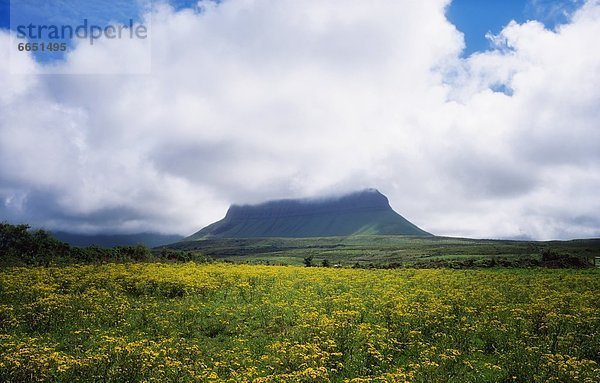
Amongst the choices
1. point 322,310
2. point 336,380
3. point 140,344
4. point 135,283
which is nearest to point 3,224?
point 135,283

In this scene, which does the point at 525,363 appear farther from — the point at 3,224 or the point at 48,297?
the point at 3,224

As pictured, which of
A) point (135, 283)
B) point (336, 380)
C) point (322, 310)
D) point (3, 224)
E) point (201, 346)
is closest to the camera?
point (336, 380)

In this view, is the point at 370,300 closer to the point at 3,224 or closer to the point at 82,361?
the point at 82,361

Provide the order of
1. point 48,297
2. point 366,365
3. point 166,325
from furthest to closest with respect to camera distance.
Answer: point 48,297 < point 166,325 < point 366,365

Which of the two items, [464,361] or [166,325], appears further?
[166,325]

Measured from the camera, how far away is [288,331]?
63.1 feet

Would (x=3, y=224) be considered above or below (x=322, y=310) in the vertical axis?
above

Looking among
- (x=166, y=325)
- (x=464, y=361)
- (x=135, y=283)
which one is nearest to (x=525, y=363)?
(x=464, y=361)

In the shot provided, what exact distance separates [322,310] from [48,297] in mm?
17577

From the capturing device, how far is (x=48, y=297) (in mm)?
23578

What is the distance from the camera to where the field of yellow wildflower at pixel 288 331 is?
13820mm

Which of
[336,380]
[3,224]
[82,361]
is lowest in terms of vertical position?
[336,380]

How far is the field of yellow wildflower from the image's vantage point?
13820 millimetres

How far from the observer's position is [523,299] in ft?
79.2
